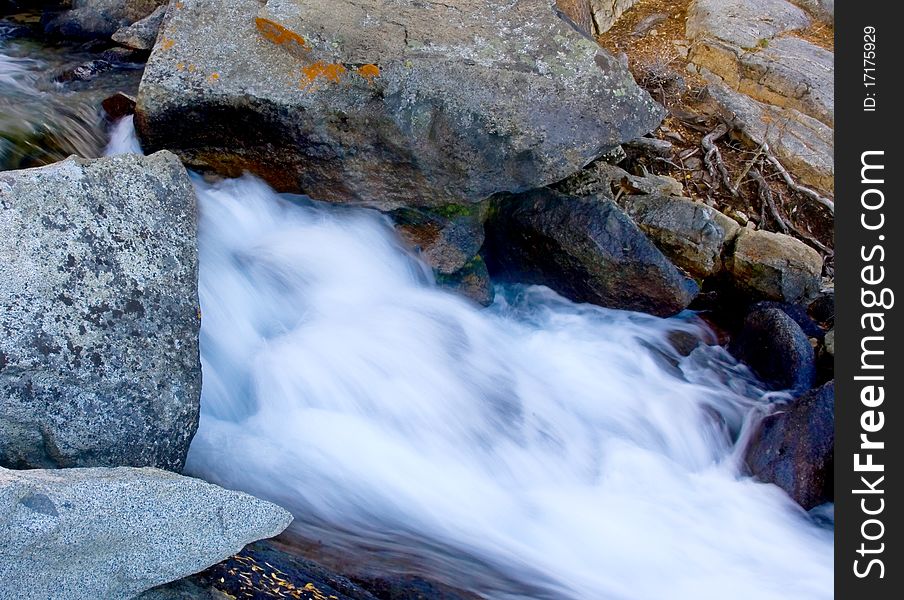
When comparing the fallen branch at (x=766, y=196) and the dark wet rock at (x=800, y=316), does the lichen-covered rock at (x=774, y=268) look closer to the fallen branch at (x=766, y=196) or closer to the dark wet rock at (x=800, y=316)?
the dark wet rock at (x=800, y=316)

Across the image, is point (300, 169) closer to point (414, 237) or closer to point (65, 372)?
point (414, 237)

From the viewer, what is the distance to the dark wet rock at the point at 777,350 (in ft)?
15.7

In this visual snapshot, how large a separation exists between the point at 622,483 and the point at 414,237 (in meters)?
1.92

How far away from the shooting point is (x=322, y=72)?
172 inches

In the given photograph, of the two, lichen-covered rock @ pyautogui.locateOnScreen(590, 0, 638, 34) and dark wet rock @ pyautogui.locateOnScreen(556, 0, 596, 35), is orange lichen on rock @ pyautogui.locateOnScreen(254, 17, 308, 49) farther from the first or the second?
lichen-covered rock @ pyautogui.locateOnScreen(590, 0, 638, 34)

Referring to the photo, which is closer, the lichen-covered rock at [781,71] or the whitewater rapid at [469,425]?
the whitewater rapid at [469,425]

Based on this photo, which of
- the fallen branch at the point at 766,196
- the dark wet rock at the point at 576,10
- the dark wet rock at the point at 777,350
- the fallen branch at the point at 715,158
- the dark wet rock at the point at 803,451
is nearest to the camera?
the dark wet rock at the point at 803,451

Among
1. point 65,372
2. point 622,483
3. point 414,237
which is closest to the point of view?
point 65,372

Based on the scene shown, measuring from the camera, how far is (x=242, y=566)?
2465 mm

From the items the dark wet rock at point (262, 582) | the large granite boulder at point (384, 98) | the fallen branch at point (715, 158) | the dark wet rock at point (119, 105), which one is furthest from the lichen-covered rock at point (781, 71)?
the dark wet rock at point (262, 582)

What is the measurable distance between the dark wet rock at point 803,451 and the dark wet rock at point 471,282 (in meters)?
1.85

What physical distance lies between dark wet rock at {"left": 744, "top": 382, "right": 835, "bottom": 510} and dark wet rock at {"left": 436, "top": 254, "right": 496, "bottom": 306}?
1.85 metres
